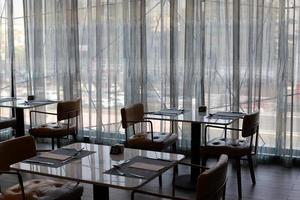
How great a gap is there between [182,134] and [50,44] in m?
2.18

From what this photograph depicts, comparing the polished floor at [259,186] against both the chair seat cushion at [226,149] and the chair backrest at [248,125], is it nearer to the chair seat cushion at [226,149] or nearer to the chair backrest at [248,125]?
the chair seat cushion at [226,149]

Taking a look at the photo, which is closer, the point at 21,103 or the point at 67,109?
the point at 67,109

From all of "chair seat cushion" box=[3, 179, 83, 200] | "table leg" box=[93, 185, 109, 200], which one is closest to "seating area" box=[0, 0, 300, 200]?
"chair seat cushion" box=[3, 179, 83, 200]

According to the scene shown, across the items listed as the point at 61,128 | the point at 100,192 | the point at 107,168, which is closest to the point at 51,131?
the point at 61,128

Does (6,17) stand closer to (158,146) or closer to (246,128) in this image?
(158,146)

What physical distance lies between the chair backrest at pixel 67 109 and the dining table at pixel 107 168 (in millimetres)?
1966

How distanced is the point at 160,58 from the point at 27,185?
2.71 m

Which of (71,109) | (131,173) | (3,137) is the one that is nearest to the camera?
(131,173)

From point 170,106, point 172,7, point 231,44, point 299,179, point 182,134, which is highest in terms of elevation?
point 172,7

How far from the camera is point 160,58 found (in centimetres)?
507

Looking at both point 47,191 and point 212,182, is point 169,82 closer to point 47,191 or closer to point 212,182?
point 47,191

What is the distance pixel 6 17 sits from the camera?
5980 mm

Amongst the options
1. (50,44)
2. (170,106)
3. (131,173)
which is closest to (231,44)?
(170,106)

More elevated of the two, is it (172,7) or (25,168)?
(172,7)
